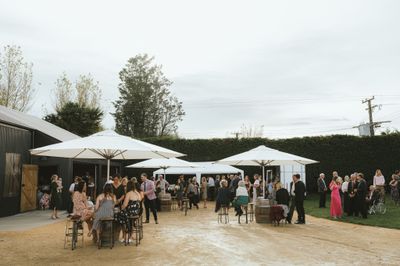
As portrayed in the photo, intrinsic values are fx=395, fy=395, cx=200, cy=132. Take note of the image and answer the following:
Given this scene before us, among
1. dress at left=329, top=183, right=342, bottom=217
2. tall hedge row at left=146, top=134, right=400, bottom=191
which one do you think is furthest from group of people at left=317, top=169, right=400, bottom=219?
tall hedge row at left=146, top=134, right=400, bottom=191

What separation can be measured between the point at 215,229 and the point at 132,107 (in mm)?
30257

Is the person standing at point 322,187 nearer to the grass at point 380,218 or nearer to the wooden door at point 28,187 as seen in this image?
the grass at point 380,218

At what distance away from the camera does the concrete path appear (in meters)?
11.7

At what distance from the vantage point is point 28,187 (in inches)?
658

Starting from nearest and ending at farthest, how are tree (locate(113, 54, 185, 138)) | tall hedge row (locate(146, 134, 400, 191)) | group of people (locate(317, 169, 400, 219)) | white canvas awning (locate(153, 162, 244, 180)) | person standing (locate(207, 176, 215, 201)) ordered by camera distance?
group of people (locate(317, 169, 400, 219)) < white canvas awning (locate(153, 162, 244, 180)) < person standing (locate(207, 176, 215, 201)) < tall hedge row (locate(146, 134, 400, 191)) < tree (locate(113, 54, 185, 138))

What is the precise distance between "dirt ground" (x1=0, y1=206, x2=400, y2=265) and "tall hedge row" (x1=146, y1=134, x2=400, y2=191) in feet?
45.2

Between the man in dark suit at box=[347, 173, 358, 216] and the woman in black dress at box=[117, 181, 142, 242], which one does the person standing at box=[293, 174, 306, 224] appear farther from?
the woman in black dress at box=[117, 181, 142, 242]

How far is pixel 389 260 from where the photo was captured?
23.5ft

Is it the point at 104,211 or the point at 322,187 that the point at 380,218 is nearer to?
the point at 322,187

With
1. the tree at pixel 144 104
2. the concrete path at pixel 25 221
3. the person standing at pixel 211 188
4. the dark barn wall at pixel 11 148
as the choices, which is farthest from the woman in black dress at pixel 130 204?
the tree at pixel 144 104

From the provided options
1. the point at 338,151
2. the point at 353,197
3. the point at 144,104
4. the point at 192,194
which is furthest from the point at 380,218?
the point at 144,104

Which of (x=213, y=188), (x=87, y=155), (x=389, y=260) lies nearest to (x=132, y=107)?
(x=213, y=188)

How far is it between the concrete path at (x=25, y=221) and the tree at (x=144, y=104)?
24.1m

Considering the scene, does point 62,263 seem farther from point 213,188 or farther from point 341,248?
point 213,188
